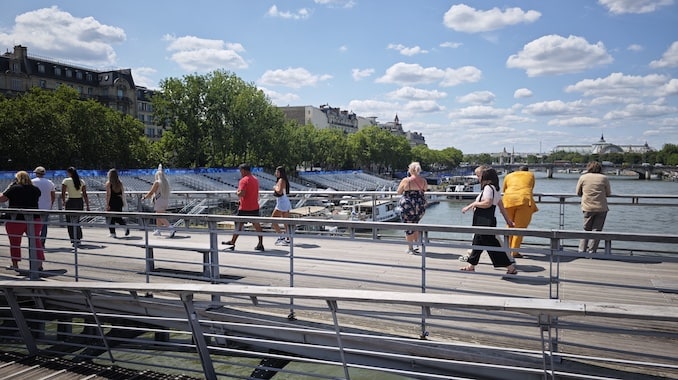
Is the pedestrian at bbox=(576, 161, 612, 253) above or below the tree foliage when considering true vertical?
below

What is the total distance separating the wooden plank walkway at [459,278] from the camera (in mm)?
4871

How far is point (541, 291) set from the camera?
21.0ft

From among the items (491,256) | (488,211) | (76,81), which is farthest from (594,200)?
(76,81)

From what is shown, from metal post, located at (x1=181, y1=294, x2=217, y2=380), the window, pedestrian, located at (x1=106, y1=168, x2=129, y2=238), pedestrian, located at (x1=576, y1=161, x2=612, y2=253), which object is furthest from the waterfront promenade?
the window

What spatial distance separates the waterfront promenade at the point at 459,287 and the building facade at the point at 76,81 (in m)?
60.9

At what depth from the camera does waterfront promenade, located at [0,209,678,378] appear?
4090 mm

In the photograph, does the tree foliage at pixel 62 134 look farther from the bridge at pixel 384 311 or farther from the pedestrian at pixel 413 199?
the pedestrian at pixel 413 199

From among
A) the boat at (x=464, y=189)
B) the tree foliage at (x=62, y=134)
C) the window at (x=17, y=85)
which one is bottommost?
the boat at (x=464, y=189)

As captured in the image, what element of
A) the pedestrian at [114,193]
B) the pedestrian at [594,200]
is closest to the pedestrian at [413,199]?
the pedestrian at [594,200]

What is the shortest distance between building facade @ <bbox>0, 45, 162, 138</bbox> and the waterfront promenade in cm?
6087

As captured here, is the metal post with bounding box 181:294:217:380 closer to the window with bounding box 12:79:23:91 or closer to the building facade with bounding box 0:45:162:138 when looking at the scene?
the building facade with bounding box 0:45:162:138

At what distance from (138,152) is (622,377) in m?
61.5

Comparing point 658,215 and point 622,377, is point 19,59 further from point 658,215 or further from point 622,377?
point 622,377

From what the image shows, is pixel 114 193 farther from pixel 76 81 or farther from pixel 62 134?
pixel 76 81
